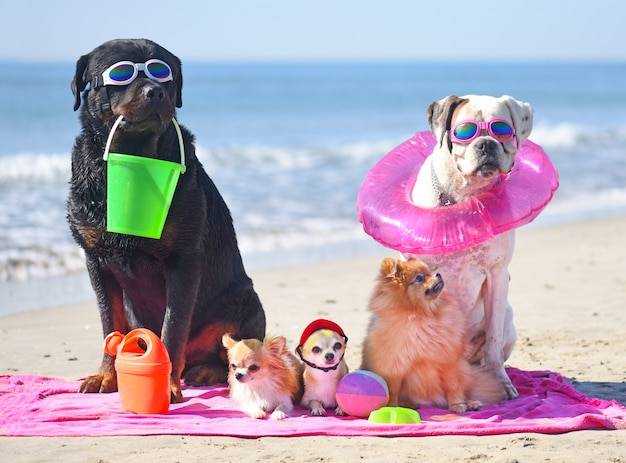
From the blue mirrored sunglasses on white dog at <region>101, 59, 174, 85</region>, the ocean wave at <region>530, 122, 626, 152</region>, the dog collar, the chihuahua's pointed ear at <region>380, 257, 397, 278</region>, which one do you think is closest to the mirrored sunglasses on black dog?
the blue mirrored sunglasses on white dog at <region>101, 59, 174, 85</region>

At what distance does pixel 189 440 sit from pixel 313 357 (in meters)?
0.84

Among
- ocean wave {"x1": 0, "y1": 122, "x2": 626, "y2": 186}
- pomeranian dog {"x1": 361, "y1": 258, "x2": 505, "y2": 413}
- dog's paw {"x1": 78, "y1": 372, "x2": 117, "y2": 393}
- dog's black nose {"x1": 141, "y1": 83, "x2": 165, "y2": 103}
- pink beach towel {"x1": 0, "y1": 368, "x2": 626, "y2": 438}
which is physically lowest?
pink beach towel {"x1": 0, "y1": 368, "x2": 626, "y2": 438}

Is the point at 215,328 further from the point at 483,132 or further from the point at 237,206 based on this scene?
the point at 237,206

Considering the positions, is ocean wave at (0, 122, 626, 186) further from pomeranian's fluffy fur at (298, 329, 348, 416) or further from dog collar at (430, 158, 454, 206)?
pomeranian's fluffy fur at (298, 329, 348, 416)

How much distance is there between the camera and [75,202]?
5.38 m

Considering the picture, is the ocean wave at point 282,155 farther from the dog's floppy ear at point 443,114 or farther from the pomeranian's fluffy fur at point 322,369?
the pomeranian's fluffy fur at point 322,369

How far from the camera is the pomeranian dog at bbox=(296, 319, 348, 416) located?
521cm

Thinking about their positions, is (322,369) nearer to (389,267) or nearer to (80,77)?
(389,267)

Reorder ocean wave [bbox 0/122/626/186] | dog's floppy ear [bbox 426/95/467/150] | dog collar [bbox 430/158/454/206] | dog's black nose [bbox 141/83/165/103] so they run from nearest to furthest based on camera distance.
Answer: dog's black nose [bbox 141/83/165/103] < dog's floppy ear [bbox 426/95/467/150] < dog collar [bbox 430/158/454/206] < ocean wave [bbox 0/122/626/186]

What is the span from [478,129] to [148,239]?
1.97 m

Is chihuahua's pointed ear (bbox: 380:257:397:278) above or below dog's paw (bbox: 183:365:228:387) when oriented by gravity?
above

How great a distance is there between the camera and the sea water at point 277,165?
10812mm

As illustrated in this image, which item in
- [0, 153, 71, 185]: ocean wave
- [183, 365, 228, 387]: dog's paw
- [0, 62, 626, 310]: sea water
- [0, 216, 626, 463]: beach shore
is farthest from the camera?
[0, 153, 71, 185]: ocean wave

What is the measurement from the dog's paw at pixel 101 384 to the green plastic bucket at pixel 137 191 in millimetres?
1034
